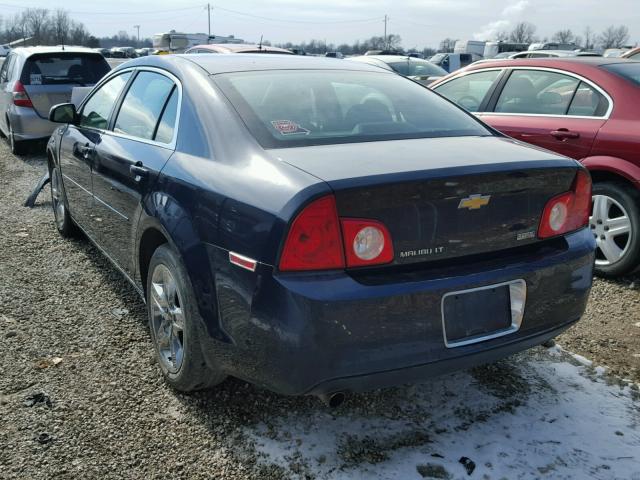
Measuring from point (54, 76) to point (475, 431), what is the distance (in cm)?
893

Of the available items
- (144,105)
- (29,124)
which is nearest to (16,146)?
(29,124)

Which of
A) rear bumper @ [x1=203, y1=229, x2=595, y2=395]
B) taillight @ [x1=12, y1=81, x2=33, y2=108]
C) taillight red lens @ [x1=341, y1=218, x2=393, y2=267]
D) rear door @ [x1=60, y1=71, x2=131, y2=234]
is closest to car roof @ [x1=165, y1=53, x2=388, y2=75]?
rear door @ [x1=60, y1=71, x2=131, y2=234]

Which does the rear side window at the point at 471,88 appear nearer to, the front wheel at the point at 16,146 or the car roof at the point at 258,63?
the car roof at the point at 258,63

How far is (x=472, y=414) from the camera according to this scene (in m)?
2.82

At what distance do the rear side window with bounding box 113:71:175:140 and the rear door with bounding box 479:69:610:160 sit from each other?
3.05 metres

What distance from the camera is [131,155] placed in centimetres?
331

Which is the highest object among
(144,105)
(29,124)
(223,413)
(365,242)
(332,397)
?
(144,105)

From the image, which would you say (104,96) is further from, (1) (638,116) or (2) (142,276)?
(1) (638,116)

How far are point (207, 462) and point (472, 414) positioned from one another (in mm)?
1213

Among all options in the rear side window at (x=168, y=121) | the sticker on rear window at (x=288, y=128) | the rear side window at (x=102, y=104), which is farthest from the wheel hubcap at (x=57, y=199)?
the sticker on rear window at (x=288, y=128)

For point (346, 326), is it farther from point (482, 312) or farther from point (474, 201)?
point (474, 201)

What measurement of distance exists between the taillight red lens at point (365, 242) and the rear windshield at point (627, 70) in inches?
136

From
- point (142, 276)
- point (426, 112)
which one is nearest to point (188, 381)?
point (142, 276)

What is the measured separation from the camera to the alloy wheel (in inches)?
206
